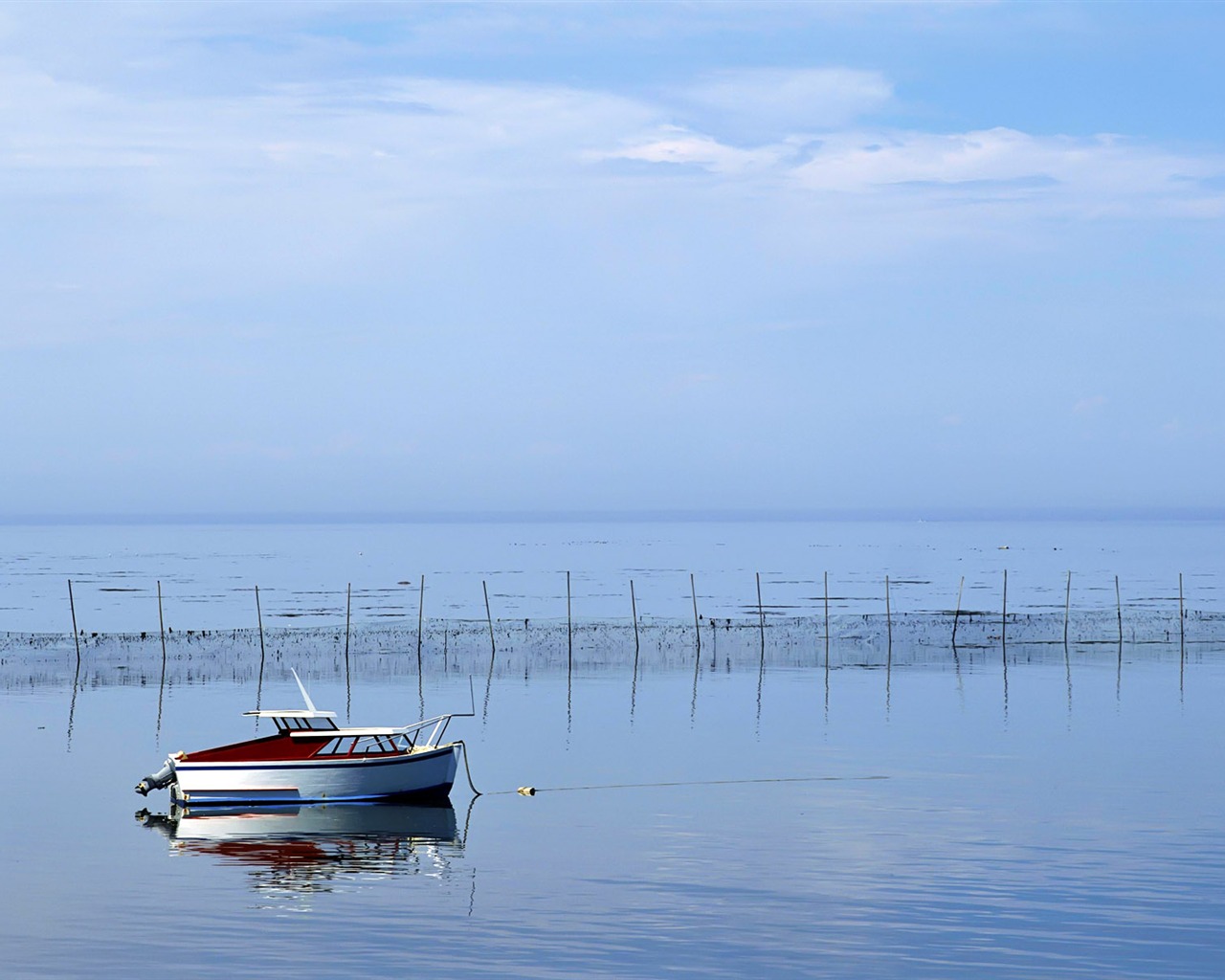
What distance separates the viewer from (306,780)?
29297 millimetres

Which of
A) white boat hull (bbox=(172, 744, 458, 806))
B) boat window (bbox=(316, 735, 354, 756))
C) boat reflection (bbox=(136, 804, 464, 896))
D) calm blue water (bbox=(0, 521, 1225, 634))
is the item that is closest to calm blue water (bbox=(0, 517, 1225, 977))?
boat reflection (bbox=(136, 804, 464, 896))

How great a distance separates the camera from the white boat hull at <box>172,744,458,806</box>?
95.5ft

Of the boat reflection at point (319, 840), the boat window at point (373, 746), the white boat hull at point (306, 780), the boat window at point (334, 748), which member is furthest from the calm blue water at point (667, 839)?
the boat window at point (373, 746)

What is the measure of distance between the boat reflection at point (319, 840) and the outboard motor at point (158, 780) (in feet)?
1.85

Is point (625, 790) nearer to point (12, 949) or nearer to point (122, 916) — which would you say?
point (122, 916)

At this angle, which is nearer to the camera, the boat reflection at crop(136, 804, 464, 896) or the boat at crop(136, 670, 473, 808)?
the boat reflection at crop(136, 804, 464, 896)

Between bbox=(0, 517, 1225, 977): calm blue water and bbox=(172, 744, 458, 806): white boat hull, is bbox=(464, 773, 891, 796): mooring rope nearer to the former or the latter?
bbox=(0, 517, 1225, 977): calm blue water

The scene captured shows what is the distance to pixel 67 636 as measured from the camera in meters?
65.9

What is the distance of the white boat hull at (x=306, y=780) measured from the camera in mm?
29109

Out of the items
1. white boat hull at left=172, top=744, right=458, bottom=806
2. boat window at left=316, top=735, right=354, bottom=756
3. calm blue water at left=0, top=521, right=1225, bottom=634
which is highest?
boat window at left=316, top=735, right=354, bottom=756

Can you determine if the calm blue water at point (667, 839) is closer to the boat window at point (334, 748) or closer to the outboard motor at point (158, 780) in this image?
the outboard motor at point (158, 780)

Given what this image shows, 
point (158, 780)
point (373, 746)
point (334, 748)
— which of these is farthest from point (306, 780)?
point (373, 746)

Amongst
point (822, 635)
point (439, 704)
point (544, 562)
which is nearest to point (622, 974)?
point (439, 704)

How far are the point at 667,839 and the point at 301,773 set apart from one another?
8250 millimetres
